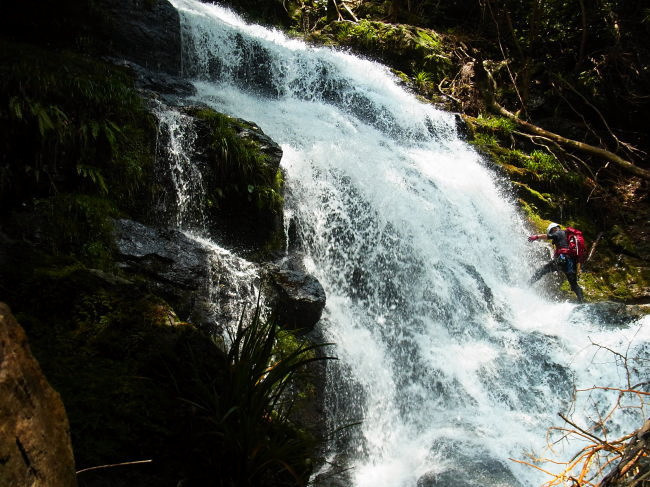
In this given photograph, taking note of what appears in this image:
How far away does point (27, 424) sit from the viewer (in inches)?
47.2

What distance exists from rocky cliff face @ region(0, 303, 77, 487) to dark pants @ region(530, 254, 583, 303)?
9.42 metres

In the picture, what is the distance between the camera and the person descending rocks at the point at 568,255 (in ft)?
29.2

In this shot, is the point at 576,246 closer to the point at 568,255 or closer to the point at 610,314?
the point at 568,255

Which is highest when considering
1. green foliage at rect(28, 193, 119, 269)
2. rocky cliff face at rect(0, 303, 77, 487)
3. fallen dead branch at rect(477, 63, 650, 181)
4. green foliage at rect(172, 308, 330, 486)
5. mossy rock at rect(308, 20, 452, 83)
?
mossy rock at rect(308, 20, 452, 83)

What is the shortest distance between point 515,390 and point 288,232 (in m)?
4.01

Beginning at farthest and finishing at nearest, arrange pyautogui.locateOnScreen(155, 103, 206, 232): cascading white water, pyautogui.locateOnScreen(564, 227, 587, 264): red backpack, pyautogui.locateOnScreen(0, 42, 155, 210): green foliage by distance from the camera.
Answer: pyautogui.locateOnScreen(564, 227, 587, 264): red backpack
pyautogui.locateOnScreen(155, 103, 206, 232): cascading white water
pyautogui.locateOnScreen(0, 42, 155, 210): green foliage

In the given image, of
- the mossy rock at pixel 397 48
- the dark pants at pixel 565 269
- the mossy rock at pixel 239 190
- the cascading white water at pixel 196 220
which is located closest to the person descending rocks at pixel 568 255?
the dark pants at pixel 565 269

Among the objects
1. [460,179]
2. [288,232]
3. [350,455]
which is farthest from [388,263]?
[460,179]

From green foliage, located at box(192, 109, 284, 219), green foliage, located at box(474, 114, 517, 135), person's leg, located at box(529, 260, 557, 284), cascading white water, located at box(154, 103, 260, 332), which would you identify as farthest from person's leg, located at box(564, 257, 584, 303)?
cascading white water, located at box(154, 103, 260, 332)

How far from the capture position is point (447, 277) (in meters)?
7.86

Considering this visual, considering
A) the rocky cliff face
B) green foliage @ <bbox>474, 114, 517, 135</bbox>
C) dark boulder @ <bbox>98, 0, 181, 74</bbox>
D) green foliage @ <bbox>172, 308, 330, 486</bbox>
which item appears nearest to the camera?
the rocky cliff face

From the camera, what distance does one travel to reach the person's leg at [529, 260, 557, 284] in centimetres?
923

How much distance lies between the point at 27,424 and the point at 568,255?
957cm

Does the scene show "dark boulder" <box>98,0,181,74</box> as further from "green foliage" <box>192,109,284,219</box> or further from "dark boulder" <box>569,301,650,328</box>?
"dark boulder" <box>569,301,650,328</box>
